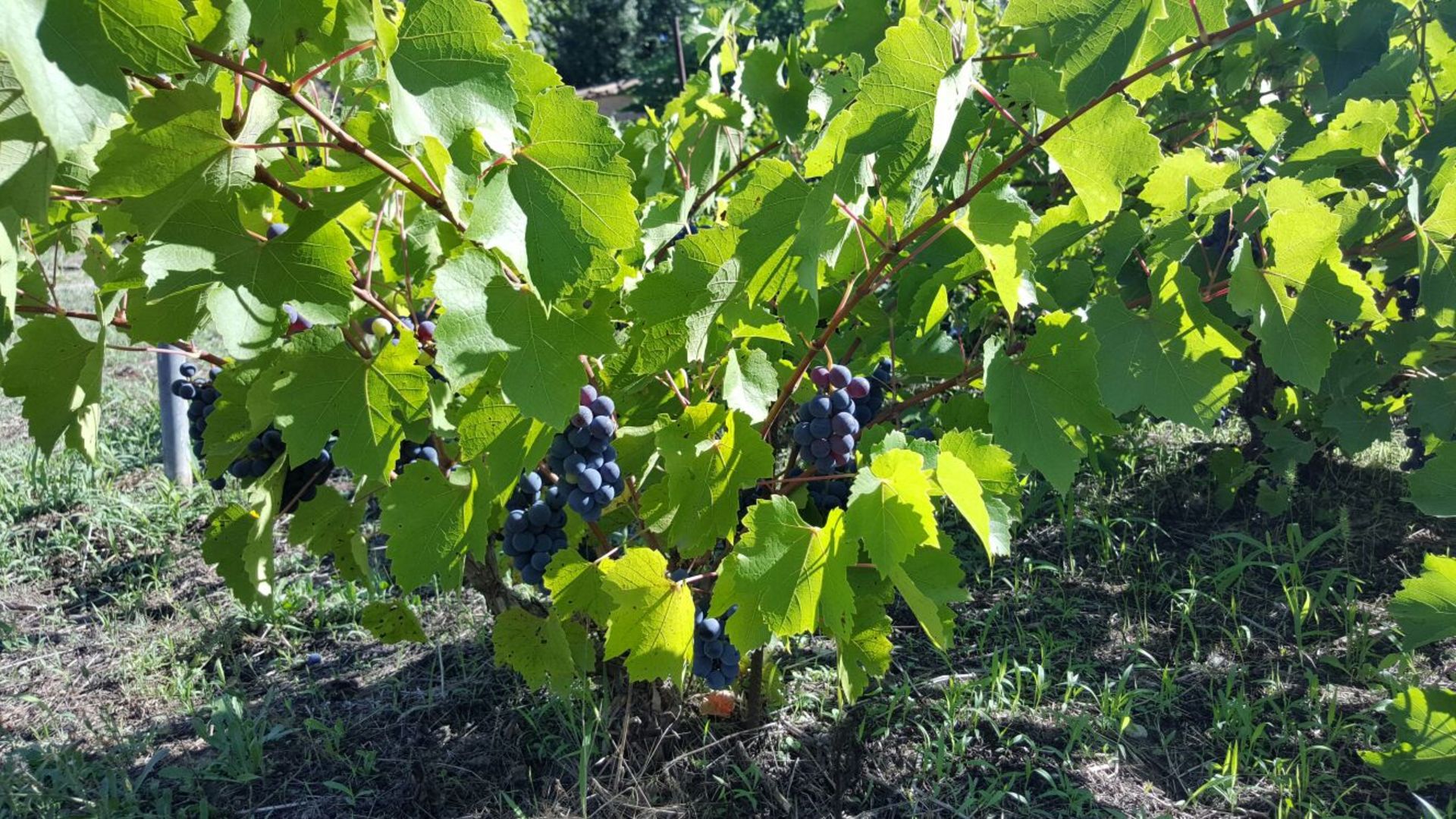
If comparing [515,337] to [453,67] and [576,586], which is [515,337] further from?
[576,586]

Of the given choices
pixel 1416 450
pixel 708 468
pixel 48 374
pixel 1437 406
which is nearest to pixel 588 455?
pixel 708 468

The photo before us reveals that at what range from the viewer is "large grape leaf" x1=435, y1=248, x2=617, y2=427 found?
1405mm

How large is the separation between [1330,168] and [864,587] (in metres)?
1.33

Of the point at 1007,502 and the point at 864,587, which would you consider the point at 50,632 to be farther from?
the point at 1007,502

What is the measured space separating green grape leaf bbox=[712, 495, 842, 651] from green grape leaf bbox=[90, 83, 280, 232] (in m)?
0.90

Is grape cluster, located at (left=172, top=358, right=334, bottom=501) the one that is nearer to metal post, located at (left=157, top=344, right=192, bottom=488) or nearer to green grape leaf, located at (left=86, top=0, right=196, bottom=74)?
green grape leaf, located at (left=86, top=0, right=196, bottom=74)

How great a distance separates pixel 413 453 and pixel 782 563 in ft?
3.21

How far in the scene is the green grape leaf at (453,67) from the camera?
119 cm

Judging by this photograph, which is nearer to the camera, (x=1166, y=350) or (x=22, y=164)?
(x=22, y=164)

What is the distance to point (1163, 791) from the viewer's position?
7.14 ft

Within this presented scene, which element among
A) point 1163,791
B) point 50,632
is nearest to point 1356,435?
point 1163,791

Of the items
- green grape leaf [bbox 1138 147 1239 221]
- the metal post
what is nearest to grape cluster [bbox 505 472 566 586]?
green grape leaf [bbox 1138 147 1239 221]

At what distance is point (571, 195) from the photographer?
1.35 metres

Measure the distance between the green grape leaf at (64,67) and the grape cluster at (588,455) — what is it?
2.85ft
